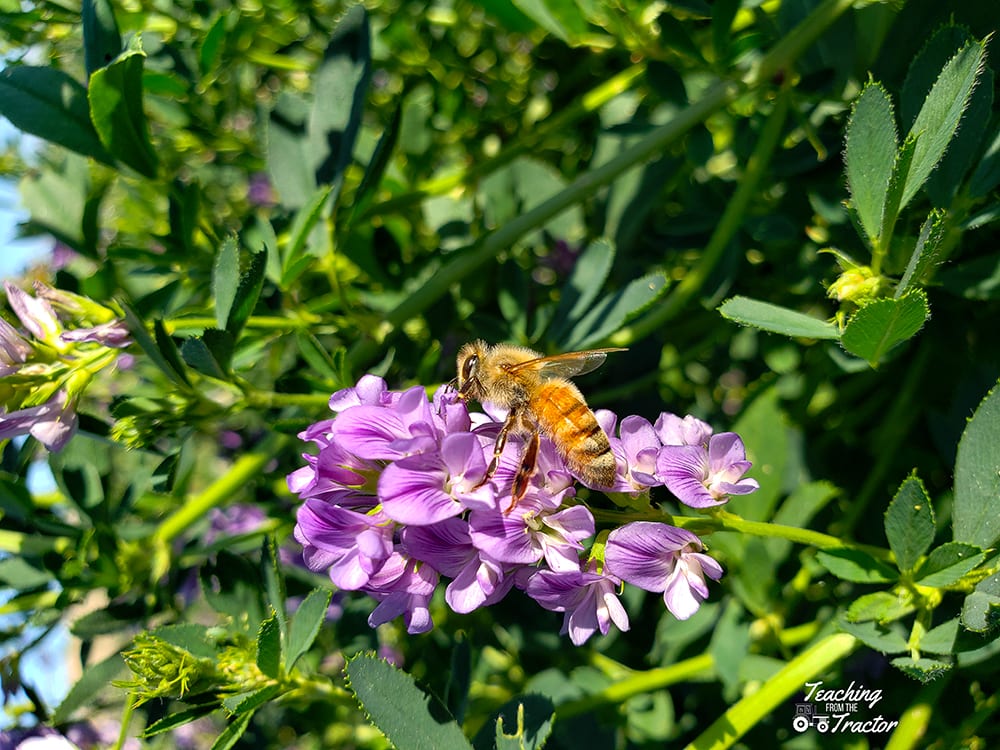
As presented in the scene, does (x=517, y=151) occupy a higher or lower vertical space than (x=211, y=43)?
lower

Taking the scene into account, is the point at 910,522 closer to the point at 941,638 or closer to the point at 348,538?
the point at 941,638

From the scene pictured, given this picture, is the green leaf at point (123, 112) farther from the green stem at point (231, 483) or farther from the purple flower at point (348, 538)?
the purple flower at point (348, 538)

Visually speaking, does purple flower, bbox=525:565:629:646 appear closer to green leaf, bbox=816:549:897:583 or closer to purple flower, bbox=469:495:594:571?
purple flower, bbox=469:495:594:571

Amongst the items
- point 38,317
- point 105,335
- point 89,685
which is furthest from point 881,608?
point 89,685

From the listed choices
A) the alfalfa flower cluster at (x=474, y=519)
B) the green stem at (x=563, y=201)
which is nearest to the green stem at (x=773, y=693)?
the alfalfa flower cluster at (x=474, y=519)

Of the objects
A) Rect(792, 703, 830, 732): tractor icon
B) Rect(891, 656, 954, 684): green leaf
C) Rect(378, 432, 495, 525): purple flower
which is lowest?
Rect(792, 703, 830, 732): tractor icon

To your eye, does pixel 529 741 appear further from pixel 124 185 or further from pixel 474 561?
pixel 124 185

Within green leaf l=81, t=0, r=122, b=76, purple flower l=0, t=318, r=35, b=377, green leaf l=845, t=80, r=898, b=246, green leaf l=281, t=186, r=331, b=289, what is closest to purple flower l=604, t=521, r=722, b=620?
green leaf l=845, t=80, r=898, b=246

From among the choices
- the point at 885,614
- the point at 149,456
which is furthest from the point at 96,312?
the point at 885,614
